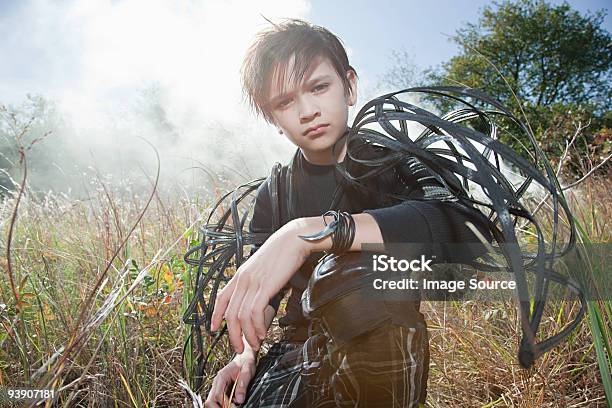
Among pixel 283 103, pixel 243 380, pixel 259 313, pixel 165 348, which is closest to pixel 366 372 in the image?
pixel 259 313

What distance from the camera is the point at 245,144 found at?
1456 mm

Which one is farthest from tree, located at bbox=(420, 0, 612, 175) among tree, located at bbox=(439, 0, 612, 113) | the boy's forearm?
the boy's forearm

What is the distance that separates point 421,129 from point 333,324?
0.31m

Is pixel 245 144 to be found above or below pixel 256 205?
above

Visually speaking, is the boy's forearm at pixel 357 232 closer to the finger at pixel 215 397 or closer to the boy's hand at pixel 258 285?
the boy's hand at pixel 258 285

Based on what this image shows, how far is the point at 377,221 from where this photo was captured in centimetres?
54

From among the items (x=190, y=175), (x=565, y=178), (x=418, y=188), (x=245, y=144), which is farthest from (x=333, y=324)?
(x=565, y=178)

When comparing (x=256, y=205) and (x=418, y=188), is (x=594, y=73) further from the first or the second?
(x=256, y=205)

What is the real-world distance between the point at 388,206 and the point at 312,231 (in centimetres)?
16

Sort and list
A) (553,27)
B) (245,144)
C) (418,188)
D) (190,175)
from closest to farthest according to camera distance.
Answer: (418,188)
(553,27)
(245,144)
(190,175)

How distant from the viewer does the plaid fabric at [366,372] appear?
585mm

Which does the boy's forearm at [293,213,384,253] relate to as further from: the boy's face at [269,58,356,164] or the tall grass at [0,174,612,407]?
the tall grass at [0,174,612,407]

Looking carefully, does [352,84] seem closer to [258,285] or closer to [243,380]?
[258,285]

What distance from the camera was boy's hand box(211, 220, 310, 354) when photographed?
1.69ft
